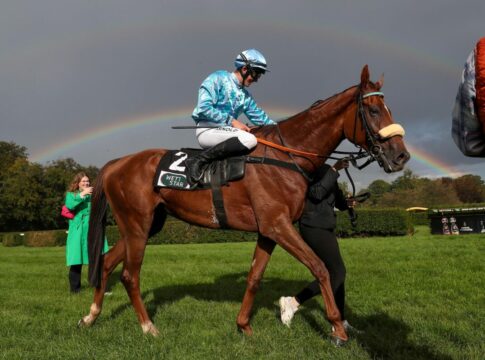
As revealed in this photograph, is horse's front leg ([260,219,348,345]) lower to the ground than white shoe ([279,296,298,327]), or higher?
higher

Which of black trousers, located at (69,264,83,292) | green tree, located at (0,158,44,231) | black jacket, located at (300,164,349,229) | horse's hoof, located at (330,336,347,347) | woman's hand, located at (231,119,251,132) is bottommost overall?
green tree, located at (0,158,44,231)

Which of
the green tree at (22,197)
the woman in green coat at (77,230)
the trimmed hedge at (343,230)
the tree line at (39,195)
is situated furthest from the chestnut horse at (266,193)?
the green tree at (22,197)

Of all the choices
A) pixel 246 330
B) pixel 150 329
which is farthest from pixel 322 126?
pixel 150 329

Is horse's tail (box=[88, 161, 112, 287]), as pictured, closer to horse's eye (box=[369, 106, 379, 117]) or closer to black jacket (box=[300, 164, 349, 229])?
black jacket (box=[300, 164, 349, 229])

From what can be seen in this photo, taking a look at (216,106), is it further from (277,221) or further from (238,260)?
(238,260)

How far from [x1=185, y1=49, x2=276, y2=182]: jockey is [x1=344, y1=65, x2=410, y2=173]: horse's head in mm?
1101

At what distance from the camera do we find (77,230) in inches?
324

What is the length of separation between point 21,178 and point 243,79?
2436 inches

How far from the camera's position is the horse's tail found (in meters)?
5.49

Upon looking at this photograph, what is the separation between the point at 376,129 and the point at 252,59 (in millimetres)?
1690

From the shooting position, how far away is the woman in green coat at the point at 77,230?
7.91 meters

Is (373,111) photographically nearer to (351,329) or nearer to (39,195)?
(351,329)

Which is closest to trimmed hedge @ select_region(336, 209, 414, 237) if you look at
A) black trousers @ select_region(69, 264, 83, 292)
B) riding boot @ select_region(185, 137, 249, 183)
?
black trousers @ select_region(69, 264, 83, 292)

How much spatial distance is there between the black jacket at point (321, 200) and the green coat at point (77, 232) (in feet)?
15.0
